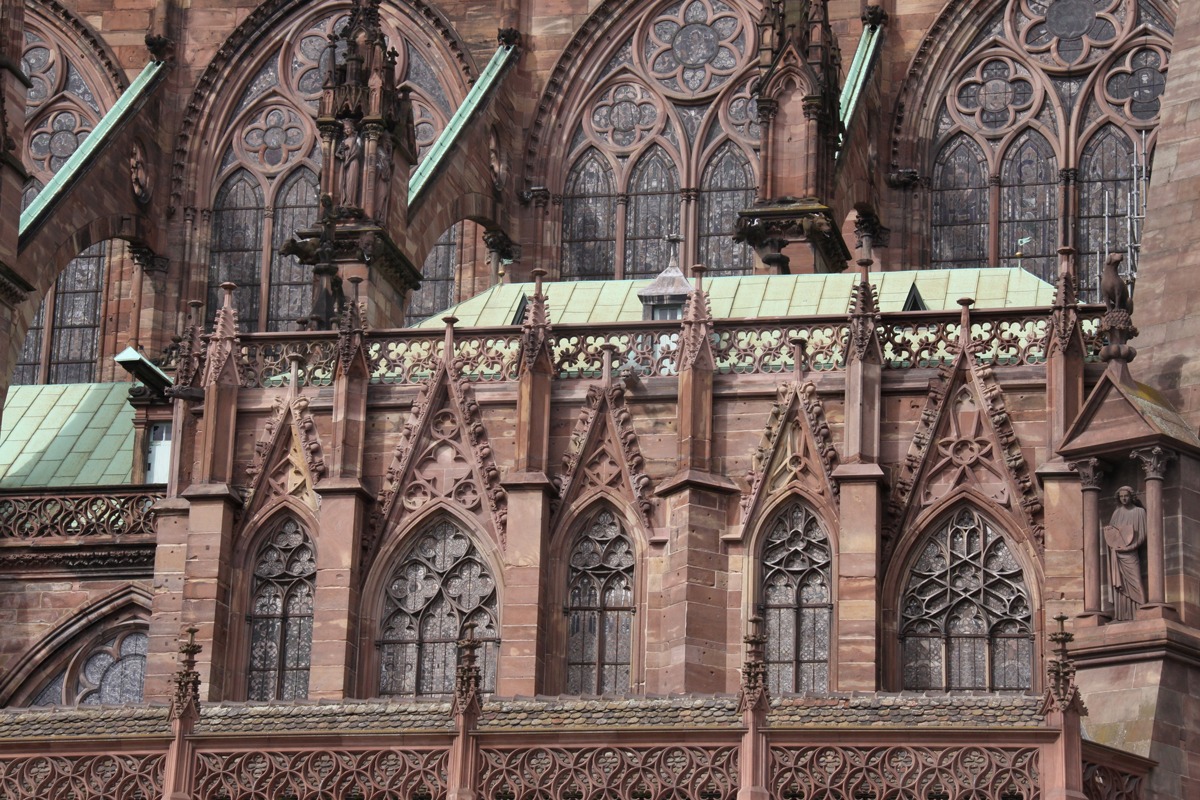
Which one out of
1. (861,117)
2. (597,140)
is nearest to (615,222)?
(597,140)

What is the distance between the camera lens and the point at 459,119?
5169cm

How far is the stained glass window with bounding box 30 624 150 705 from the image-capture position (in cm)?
4697

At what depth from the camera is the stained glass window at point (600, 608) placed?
41.8 metres

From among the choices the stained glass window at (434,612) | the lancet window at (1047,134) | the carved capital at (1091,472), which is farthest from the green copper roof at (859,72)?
the carved capital at (1091,472)

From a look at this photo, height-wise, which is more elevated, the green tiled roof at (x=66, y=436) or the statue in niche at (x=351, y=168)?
the statue in niche at (x=351, y=168)

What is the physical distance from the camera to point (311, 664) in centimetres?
4225

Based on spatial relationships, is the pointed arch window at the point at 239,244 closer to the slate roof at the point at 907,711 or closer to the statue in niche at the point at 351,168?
the statue in niche at the point at 351,168

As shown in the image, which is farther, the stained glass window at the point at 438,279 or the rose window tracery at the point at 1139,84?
the stained glass window at the point at 438,279

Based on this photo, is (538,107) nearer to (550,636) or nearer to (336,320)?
(336,320)

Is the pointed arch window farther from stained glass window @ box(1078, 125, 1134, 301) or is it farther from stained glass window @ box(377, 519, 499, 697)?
stained glass window @ box(1078, 125, 1134, 301)

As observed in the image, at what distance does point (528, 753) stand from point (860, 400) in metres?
11.4

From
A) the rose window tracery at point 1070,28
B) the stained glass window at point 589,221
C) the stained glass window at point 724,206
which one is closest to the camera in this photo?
the rose window tracery at point 1070,28

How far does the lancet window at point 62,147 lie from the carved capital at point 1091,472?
22.7m

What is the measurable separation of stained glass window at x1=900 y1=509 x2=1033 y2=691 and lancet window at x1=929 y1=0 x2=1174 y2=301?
33.4 feet
